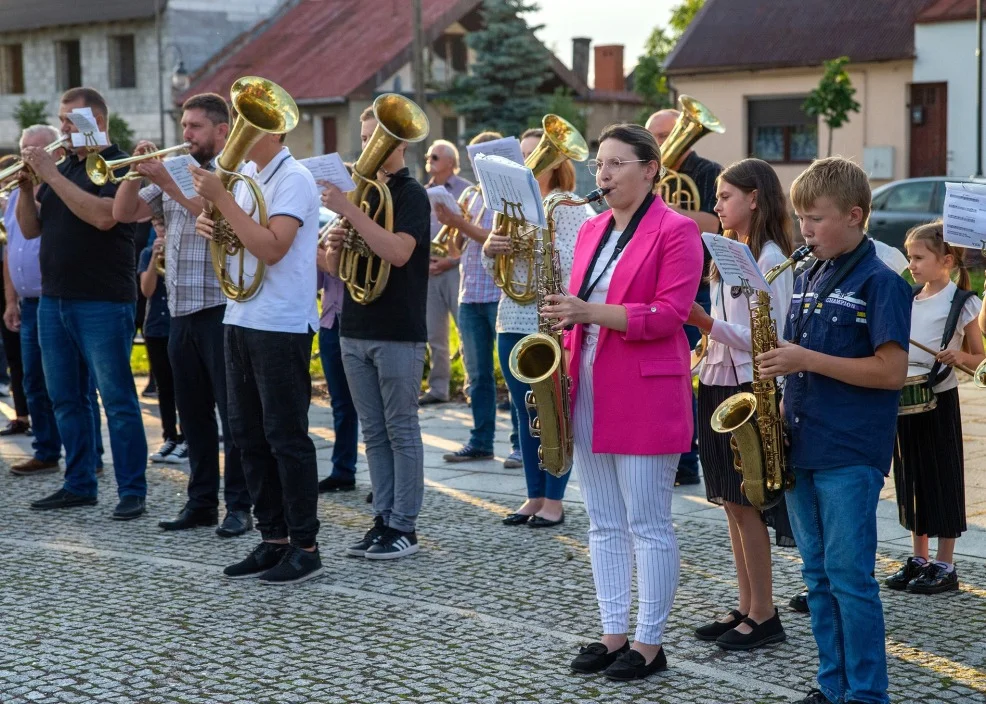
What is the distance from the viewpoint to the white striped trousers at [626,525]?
4.74 meters

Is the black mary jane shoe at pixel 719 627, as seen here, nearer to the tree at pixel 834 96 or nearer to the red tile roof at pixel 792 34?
the tree at pixel 834 96

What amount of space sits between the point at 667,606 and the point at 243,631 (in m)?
1.70

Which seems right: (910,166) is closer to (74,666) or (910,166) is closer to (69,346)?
(69,346)

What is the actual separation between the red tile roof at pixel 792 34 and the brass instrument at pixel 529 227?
2483 centimetres

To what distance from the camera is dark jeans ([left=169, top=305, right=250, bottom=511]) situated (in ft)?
22.9

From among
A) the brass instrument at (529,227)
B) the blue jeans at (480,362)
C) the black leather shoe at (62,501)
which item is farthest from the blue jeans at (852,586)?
the black leather shoe at (62,501)

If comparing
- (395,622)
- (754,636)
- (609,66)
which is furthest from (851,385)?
(609,66)

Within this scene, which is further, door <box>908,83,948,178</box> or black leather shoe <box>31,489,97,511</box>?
door <box>908,83,948,178</box>

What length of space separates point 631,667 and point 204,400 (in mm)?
3288

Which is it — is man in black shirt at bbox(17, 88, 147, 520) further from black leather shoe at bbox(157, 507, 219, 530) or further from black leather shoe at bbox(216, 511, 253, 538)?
black leather shoe at bbox(216, 511, 253, 538)

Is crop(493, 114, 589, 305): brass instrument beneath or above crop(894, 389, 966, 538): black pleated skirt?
above

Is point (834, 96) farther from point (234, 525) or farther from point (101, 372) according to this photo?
point (234, 525)

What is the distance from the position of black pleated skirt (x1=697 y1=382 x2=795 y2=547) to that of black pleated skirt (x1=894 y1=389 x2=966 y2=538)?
2.49 feet

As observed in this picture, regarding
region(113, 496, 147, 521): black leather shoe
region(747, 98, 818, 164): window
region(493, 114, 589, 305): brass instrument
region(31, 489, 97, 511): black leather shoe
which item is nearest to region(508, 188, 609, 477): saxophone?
region(493, 114, 589, 305): brass instrument
